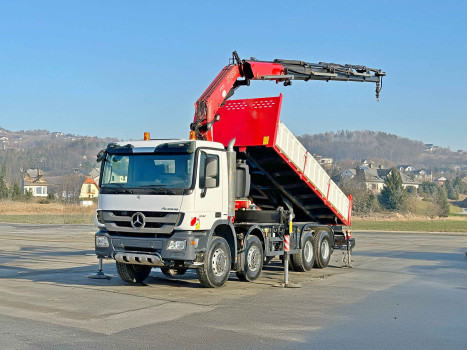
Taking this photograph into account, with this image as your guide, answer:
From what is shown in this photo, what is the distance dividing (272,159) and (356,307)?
496 cm

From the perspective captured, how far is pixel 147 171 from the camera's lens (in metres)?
12.0

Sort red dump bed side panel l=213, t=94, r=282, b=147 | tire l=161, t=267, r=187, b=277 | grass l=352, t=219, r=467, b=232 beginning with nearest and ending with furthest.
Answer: red dump bed side panel l=213, t=94, r=282, b=147, tire l=161, t=267, r=187, b=277, grass l=352, t=219, r=467, b=232

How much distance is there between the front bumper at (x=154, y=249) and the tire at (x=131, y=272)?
1016 millimetres

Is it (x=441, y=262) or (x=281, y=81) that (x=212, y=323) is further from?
→ (x=441, y=262)

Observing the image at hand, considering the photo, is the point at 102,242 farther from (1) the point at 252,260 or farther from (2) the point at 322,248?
(2) the point at 322,248

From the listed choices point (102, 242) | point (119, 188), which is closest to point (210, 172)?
point (119, 188)

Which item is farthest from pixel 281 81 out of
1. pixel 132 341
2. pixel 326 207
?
pixel 132 341

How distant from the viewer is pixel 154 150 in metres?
12.0


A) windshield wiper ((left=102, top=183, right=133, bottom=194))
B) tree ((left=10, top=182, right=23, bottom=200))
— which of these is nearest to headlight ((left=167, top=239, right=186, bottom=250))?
windshield wiper ((left=102, top=183, right=133, bottom=194))

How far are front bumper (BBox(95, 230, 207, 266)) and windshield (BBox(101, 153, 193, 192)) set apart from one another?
3.17 ft

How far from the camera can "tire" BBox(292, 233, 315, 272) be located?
51.7 ft

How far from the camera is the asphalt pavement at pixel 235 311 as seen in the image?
7914mm

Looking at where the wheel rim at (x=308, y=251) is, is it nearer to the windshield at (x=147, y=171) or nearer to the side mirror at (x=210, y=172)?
the side mirror at (x=210, y=172)

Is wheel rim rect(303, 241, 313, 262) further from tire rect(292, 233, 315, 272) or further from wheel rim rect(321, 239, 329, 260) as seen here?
wheel rim rect(321, 239, 329, 260)
